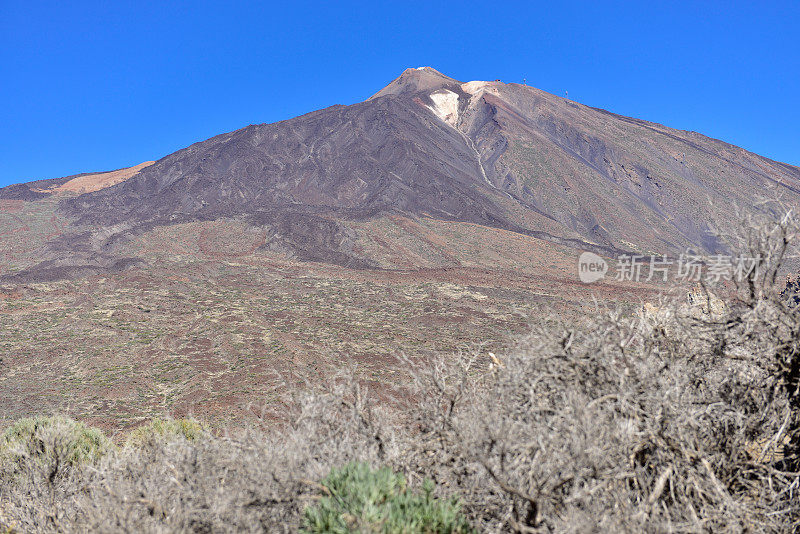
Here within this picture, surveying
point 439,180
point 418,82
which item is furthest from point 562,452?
point 418,82

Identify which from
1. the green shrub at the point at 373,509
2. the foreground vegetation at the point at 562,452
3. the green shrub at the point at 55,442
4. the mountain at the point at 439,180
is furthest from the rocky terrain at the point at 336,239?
the green shrub at the point at 55,442

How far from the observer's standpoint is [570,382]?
4.91 m

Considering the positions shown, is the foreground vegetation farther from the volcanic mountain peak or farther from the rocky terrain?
the volcanic mountain peak

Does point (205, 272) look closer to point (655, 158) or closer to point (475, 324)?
point (475, 324)

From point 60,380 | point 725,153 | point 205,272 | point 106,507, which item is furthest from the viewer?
point 725,153

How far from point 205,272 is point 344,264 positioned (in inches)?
409

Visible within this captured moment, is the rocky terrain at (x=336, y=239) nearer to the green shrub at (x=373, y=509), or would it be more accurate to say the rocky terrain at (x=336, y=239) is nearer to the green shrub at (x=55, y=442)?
the green shrub at (x=373, y=509)

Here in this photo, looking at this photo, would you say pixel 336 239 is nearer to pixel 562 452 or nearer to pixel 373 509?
pixel 562 452

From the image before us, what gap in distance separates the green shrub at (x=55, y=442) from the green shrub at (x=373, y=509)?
556 cm

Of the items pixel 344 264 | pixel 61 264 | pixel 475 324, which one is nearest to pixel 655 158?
pixel 344 264

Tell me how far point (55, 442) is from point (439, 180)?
55.0 meters

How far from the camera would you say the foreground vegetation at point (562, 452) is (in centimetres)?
376

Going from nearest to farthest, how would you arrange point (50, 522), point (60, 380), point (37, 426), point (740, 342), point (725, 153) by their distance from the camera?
point (740, 342), point (50, 522), point (37, 426), point (60, 380), point (725, 153)

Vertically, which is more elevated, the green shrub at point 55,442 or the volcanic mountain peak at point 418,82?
the volcanic mountain peak at point 418,82
